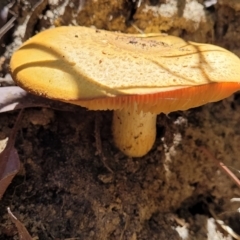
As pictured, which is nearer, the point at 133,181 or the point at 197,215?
the point at 133,181

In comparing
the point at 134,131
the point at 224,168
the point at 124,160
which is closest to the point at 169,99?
the point at 134,131

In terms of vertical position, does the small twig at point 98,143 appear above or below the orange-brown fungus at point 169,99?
below

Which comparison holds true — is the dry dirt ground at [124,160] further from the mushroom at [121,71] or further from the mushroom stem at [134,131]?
the mushroom at [121,71]

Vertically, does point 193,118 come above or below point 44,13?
below

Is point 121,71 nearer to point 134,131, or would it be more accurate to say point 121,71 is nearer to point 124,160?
point 134,131

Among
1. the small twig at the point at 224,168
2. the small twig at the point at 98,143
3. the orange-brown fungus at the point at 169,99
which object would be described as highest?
the orange-brown fungus at the point at 169,99

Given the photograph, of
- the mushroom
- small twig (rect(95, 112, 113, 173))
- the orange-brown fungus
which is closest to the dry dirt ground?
small twig (rect(95, 112, 113, 173))

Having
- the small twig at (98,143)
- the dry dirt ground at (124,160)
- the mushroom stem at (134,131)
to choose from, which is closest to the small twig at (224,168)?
the dry dirt ground at (124,160)

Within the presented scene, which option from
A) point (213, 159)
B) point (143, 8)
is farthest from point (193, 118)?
point (143, 8)

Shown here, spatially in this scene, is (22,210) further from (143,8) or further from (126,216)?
(143,8)
